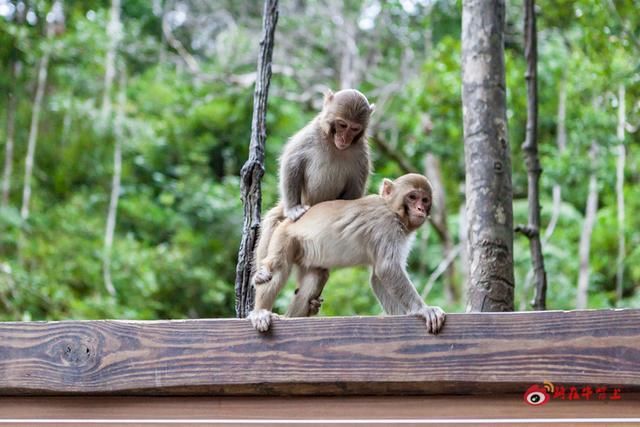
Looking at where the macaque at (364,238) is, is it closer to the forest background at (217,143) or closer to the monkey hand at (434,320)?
the monkey hand at (434,320)

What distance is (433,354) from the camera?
229cm

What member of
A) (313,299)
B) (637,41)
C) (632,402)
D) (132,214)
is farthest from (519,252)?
(632,402)

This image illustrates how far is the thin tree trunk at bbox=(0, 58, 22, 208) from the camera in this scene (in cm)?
1052

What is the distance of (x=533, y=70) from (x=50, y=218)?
27.8 feet

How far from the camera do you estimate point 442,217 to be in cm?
1068

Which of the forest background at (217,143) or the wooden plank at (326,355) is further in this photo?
the forest background at (217,143)

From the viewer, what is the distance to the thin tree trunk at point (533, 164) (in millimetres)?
3891

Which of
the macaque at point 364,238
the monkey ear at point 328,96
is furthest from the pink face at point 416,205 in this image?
the monkey ear at point 328,96

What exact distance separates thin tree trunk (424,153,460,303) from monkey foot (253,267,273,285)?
296 inches

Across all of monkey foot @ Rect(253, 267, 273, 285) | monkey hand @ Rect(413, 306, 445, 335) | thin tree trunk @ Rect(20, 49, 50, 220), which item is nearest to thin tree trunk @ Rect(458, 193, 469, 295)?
monkey foot @ Rect(253, 267, 273, 285)

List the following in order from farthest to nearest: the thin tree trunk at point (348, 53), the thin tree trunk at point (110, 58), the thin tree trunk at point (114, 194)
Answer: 1. the thin tree trunk at point (348, 53)
2. the thin tree trunk at point (110, 58)
3. the thin tree trunk at point (114, 194)

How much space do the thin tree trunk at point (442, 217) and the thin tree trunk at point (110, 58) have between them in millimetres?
4776

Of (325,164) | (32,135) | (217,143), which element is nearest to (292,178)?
(325,164)

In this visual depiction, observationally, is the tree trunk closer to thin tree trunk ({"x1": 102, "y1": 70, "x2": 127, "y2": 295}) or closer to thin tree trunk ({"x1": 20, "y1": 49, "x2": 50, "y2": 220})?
thin tree trunk ({"x1": 102, "y1": 70, "x2": 127, "y2": 295})
